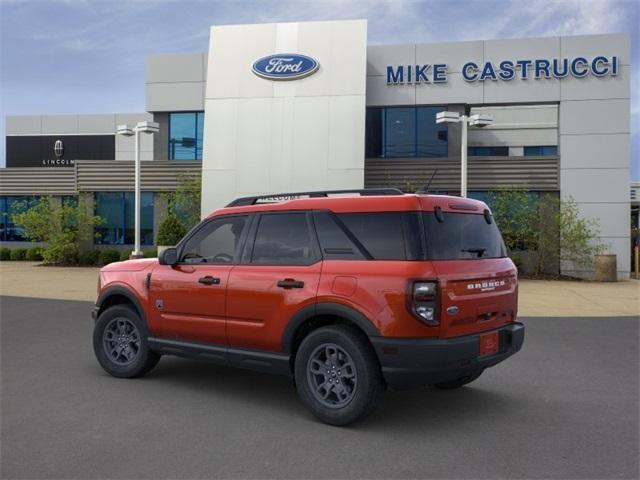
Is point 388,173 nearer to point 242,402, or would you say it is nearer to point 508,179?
point 508,179

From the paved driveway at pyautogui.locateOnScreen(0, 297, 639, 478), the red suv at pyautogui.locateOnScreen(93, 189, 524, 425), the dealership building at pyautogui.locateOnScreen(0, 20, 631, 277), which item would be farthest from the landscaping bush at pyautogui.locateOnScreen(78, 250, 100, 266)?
the red suv at pyautogui.locateOnScreen(93, 189, 524, 425)

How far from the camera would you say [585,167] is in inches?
846

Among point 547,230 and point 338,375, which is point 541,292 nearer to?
point 547,230

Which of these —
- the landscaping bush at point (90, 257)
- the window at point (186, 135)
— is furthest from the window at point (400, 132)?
the landscaping bush at point (90, 257)

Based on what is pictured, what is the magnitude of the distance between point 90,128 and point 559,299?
38.6 meters

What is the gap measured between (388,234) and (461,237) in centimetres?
67

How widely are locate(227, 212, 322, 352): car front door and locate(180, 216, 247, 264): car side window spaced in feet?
0.71

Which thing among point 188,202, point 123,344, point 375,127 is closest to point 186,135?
point 188,202

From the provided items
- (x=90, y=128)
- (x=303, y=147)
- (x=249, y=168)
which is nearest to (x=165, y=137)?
(x=249, y=168)

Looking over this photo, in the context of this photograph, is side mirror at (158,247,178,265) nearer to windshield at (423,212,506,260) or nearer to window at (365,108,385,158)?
windshield at (423,212,506,260)

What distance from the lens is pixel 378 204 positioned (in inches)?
188

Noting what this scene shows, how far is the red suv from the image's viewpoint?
174 inches

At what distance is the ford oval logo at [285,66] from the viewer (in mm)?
21672

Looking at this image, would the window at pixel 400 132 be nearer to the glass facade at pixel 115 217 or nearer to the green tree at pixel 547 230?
the green tree at pixel 547 230
